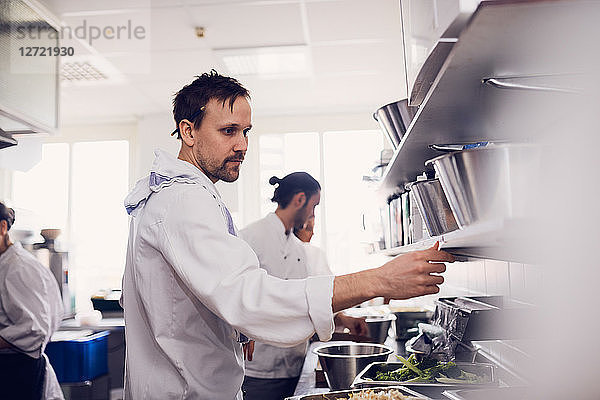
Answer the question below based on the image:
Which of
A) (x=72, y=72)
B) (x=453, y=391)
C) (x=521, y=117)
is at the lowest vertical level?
(x=453, y=391)

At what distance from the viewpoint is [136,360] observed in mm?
1511

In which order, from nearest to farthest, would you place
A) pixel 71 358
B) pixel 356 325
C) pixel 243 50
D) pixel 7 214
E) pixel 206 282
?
pixel 206 282
pixel 356 325
pixel 7 214
pixel 243 50
pixel 71 358

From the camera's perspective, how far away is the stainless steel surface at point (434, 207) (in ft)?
4.38

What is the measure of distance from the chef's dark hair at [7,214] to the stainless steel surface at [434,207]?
2758 millimetres

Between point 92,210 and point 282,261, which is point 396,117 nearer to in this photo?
point 282,261

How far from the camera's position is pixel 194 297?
1479 mm

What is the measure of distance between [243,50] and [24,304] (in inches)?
84.5

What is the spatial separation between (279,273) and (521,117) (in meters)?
2.14

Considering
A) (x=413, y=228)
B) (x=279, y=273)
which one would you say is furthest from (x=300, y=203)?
(x=413, y=228)

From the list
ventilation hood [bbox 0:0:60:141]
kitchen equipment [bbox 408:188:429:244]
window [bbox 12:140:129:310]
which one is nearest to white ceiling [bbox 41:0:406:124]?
ventilation hood [bbox 0:0:60:141]

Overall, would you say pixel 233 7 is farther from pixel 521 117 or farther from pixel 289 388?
pixel 521 117

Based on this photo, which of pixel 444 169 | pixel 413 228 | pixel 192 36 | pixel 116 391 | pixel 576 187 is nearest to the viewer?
pixel 576 187

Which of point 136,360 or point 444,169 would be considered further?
point 136,360

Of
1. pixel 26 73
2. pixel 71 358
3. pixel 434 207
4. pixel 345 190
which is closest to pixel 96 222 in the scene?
pixel 71 358
